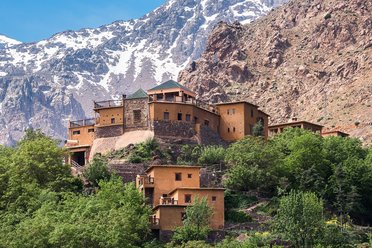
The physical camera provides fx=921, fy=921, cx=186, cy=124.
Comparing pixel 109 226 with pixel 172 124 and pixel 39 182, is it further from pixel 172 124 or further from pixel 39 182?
pixel 172 124

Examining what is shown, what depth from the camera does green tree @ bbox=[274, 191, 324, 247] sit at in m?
77.9

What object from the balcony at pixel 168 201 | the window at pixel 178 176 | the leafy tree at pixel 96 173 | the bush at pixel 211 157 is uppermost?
the bush at pixel 211 157

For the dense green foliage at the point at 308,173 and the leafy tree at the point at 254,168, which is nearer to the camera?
the dense green foliage at the point at 308,173

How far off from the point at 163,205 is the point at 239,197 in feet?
32.7

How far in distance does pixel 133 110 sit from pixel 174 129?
17.9 feet

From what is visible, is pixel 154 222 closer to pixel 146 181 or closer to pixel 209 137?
pixel 146 181

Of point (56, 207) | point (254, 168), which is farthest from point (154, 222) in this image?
point (254, 168)

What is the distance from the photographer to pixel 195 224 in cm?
8006

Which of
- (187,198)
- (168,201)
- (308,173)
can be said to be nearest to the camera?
(187,198)

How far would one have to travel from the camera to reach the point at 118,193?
84.5 m

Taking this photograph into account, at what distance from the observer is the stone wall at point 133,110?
104688 mm

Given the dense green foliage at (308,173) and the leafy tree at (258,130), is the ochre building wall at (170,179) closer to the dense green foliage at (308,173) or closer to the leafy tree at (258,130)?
the dense green foliage at (308,173)

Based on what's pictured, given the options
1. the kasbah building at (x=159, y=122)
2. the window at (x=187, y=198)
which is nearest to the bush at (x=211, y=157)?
the kasbah building at (x=159, y=122)

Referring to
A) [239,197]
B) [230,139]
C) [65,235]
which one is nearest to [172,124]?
[230,139]
